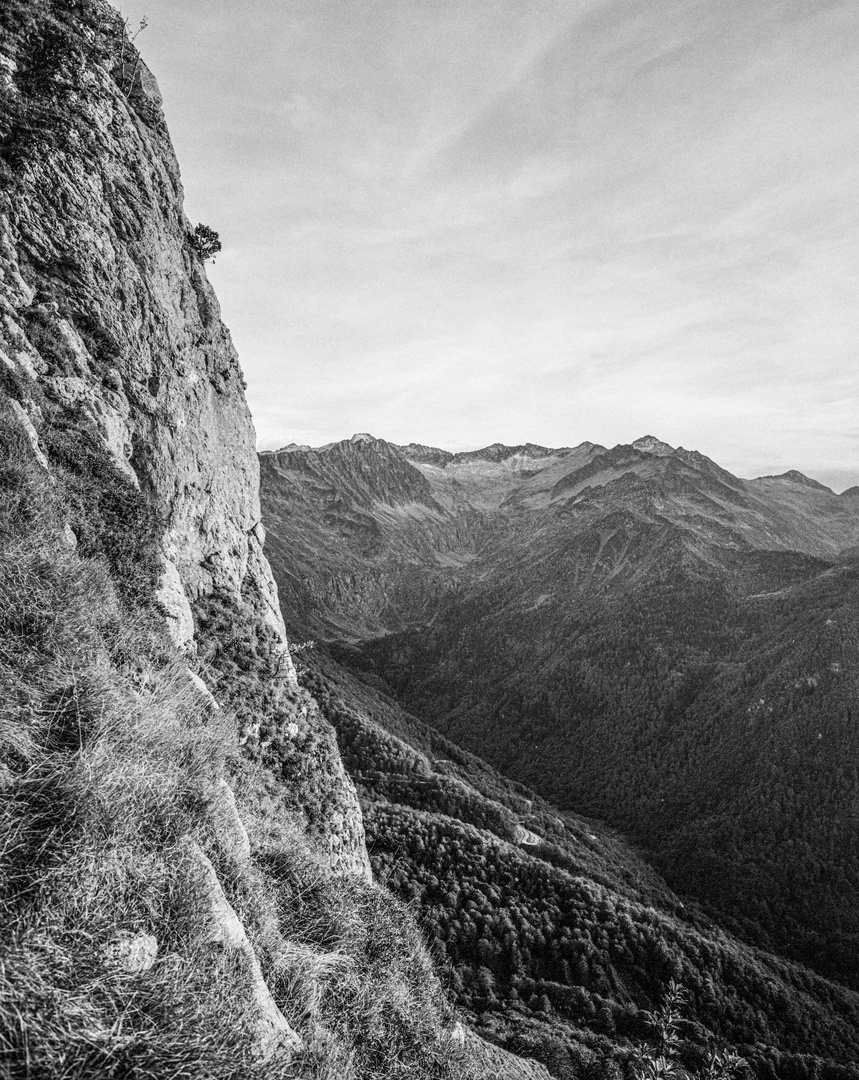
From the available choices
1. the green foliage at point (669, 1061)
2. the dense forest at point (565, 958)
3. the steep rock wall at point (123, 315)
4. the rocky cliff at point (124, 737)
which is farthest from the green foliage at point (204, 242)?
the dense forest at point (565, 958)

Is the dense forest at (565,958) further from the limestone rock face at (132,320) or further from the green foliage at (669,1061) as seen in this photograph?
the green foliage at (669,1061)

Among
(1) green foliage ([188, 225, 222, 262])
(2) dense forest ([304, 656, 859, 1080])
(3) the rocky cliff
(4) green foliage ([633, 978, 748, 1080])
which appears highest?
(1) green foliage ([188, 225, 222, 262])

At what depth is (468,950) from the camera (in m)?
69.8

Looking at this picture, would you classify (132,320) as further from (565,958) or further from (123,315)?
(565,958)

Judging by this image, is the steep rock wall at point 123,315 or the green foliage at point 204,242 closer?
the steep rock wall at point 123,315

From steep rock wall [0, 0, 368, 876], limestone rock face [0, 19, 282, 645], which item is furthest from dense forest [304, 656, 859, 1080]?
limestone rock face [0, 19, 282, 645]

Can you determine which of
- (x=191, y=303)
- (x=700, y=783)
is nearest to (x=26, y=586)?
(x=191, y=303)

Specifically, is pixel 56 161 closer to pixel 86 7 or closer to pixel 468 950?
pixel 86 7

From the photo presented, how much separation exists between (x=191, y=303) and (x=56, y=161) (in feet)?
36.8

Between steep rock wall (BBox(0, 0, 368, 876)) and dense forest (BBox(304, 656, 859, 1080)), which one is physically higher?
steep rock wall (BBox(0, 0, 368, 876))

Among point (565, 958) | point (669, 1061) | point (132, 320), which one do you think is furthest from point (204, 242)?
point (565, 958)

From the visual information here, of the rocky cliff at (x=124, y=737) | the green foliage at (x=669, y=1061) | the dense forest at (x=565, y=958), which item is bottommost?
the dense forest at (x=565, y=958)

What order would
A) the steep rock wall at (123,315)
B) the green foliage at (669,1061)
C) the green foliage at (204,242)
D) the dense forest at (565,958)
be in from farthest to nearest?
the dense forest at (565,958) → the green foliage at (204,242) → the steep rock wall at (123,315) → the green foliage at (669,1061)

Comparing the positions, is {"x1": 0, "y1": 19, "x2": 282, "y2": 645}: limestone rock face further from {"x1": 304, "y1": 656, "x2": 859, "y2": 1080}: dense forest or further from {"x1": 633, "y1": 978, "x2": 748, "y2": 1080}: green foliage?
{"x1": 304, "y1": 656, "x2": 859, "y2": 1080}: dense forest
